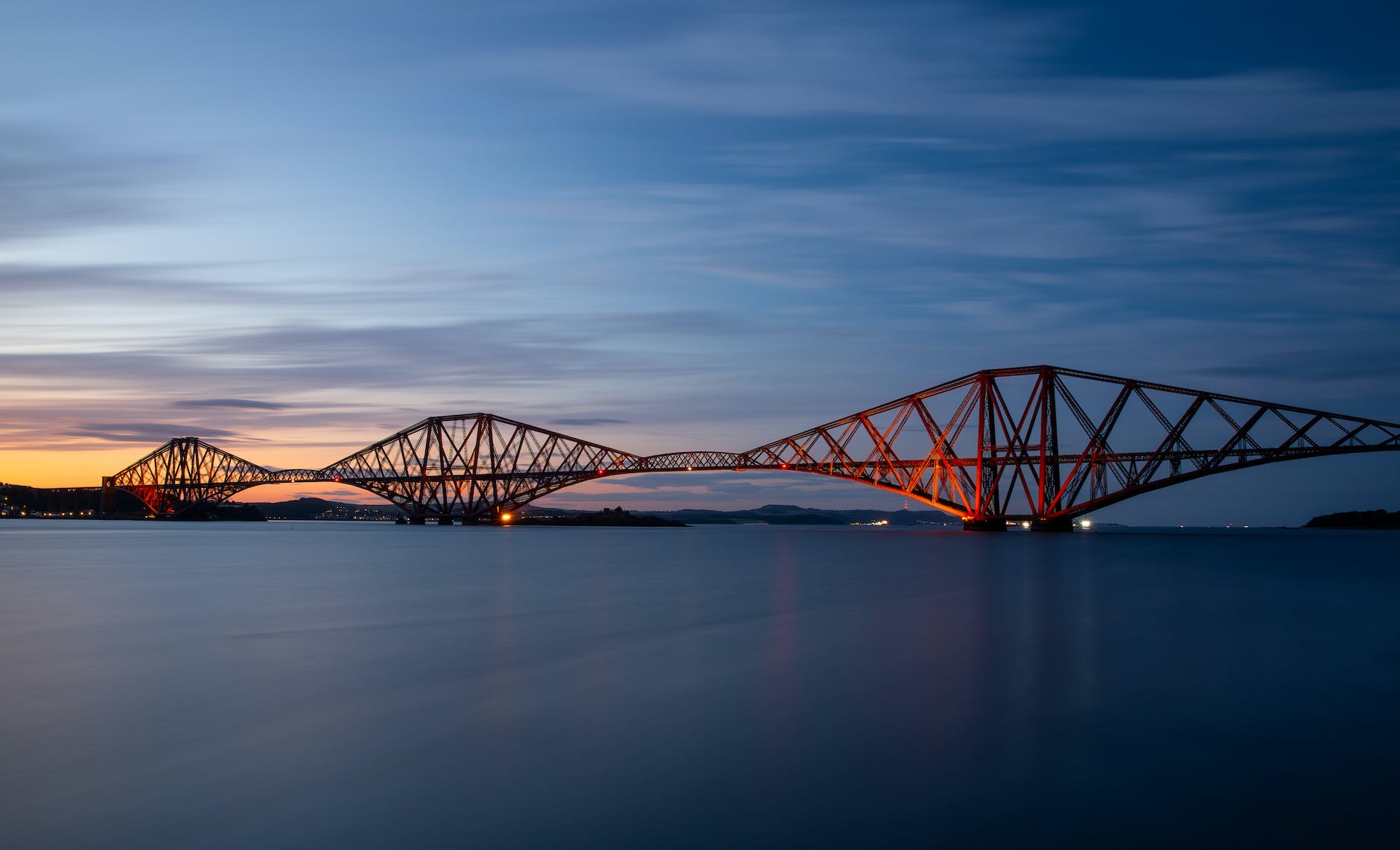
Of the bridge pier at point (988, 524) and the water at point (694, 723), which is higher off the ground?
the bridge pier at point (988, 524)

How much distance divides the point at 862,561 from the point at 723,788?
38585 mm

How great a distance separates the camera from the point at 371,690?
495 inches

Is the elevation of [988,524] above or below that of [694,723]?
above

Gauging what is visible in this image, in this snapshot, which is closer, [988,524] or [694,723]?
[694,723]

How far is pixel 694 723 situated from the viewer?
1066cm

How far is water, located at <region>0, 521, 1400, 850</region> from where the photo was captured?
7254 millimetres

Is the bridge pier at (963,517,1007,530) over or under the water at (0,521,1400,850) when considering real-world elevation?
over

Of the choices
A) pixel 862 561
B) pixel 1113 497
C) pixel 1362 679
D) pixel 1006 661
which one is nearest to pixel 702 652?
pixel 1006 661

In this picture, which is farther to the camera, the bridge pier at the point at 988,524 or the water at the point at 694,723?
the bridge pier at the point at 988,524

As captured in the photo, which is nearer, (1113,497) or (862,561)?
(862,561)

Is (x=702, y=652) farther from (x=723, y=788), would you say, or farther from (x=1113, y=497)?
(x=1113, y=497)

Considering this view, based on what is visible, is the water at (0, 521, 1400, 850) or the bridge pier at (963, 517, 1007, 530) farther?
the bridge pier at (963, 517, 1007, 530)

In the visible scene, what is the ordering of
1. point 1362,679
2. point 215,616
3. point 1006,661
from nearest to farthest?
1. point 1362,679
2. point 1006,661
3. point 215,616

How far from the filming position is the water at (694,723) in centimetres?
725
